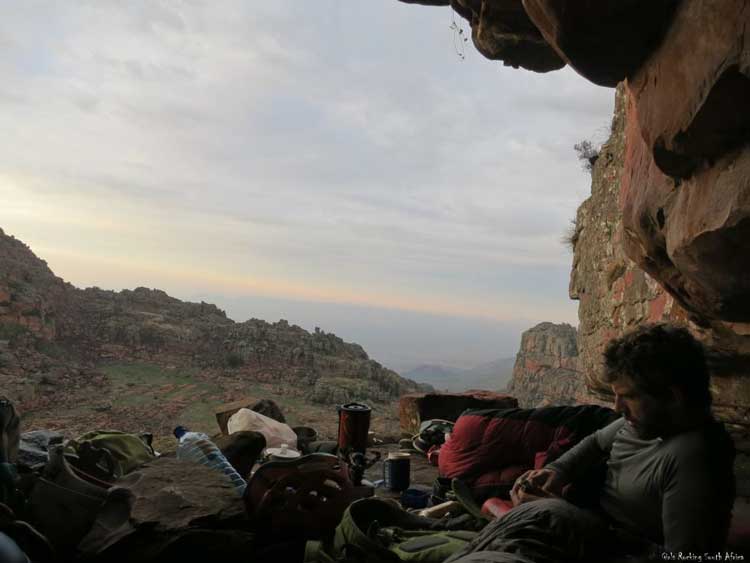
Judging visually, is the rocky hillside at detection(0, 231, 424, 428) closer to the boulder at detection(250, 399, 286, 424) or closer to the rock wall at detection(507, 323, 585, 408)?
the rock wall at detection(507, 323, 585, 408)

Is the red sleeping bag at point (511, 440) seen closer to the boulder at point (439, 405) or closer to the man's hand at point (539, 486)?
the man's hand at point (539, 486)

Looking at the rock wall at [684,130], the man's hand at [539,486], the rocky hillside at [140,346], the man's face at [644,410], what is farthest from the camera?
the rocky hillside at [140,346]

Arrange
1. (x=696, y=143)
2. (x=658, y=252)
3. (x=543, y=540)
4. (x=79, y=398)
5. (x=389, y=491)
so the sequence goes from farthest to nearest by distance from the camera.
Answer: (x=79, y=398) < (x=389, y=491) < (x=658, y=252) < (x=696, y=143) < (x=543, y=540)

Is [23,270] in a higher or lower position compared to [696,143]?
higher

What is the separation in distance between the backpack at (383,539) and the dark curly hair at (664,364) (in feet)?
3.55

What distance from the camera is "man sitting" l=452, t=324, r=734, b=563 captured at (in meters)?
2.09

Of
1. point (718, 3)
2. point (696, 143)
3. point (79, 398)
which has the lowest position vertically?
point (79, 398)

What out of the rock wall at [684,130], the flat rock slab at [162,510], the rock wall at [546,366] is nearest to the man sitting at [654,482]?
the rock wall at [684,130]

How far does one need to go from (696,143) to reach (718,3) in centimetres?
59

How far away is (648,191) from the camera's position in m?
3.38

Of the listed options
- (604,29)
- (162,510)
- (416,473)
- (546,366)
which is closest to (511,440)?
(416,473)

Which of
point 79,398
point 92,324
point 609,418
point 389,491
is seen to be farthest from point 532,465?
point 92,324

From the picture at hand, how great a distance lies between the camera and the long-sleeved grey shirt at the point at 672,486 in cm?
209

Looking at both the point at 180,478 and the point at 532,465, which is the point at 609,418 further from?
the point at 180,478
